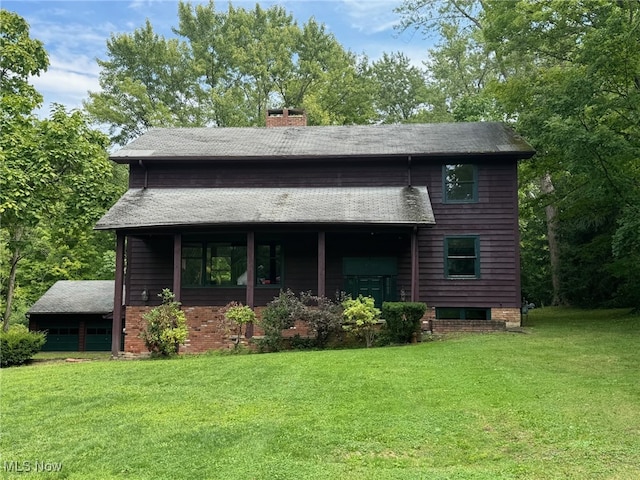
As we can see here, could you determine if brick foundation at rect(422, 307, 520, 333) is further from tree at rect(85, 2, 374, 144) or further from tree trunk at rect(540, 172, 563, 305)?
tree at rect(85, 2, 374, 144)

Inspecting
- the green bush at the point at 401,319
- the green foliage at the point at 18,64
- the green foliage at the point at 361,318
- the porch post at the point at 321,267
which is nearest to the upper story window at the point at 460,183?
the porch post at the point at 321,267

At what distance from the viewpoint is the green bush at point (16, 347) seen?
1528 centimetres

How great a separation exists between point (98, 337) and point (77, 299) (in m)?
1.96

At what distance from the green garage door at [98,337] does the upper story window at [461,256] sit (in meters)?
15.4

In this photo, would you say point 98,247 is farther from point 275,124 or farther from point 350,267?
point 350,267

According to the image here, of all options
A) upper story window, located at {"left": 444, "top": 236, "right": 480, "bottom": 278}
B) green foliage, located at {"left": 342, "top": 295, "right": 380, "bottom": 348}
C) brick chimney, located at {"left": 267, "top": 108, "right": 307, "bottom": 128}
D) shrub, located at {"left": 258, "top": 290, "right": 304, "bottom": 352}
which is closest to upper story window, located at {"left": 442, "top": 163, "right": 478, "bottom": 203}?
upper story window, located at {"left": 444, "top": 236, "right": 480, "bottom": 278}

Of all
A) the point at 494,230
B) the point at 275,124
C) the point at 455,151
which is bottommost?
the point at 494,230

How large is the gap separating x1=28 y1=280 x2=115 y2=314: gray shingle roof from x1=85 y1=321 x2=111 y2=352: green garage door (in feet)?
2.99

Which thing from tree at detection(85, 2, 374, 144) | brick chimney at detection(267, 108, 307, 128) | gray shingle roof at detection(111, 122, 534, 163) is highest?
tree at detection(85, 2, 374, 144)

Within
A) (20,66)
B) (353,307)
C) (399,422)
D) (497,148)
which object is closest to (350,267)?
(353,307)

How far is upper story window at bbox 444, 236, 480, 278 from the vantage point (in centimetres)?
1695

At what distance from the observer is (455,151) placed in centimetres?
1681

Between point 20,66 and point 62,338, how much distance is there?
1171cm

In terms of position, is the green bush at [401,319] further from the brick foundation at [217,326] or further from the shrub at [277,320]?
the shrub at [277,320]
